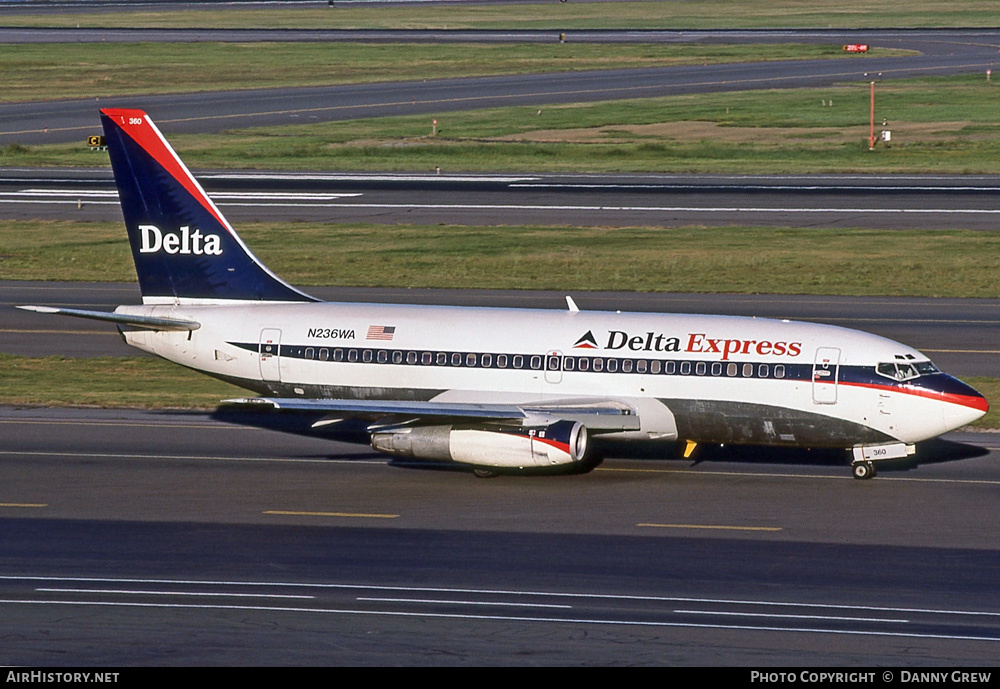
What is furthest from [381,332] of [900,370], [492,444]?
[900,370]

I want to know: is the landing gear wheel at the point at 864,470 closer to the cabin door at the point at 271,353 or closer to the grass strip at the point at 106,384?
the cabin door at the point at 271,353

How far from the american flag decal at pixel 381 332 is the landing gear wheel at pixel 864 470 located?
1308 cm

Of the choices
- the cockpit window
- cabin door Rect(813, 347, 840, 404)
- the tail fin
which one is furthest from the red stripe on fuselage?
the tail fin

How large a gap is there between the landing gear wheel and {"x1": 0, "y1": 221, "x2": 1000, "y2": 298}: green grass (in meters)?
26.7

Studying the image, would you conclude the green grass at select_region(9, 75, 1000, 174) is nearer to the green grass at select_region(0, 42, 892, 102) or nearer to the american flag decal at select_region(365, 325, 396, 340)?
the green grass at select_region(0, 42, 892, 102)

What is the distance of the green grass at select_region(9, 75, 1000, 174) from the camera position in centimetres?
10219

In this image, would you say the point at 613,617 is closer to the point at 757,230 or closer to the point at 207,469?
the point at 207,469

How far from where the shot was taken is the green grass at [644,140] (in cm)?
10219

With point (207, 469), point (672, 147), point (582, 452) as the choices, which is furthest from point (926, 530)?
point (672, 147)

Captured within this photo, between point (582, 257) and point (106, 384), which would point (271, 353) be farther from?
point (582, 257)


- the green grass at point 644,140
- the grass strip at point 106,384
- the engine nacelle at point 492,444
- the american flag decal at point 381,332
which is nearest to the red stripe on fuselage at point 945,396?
the engine nacelle at point 492,444

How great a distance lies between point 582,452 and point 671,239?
40062 mm

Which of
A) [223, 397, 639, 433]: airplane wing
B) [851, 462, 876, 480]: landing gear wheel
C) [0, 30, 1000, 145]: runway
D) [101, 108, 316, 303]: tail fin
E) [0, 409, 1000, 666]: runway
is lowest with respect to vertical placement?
[0, 409, 1000, 666]: runway

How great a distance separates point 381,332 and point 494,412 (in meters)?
4.99
